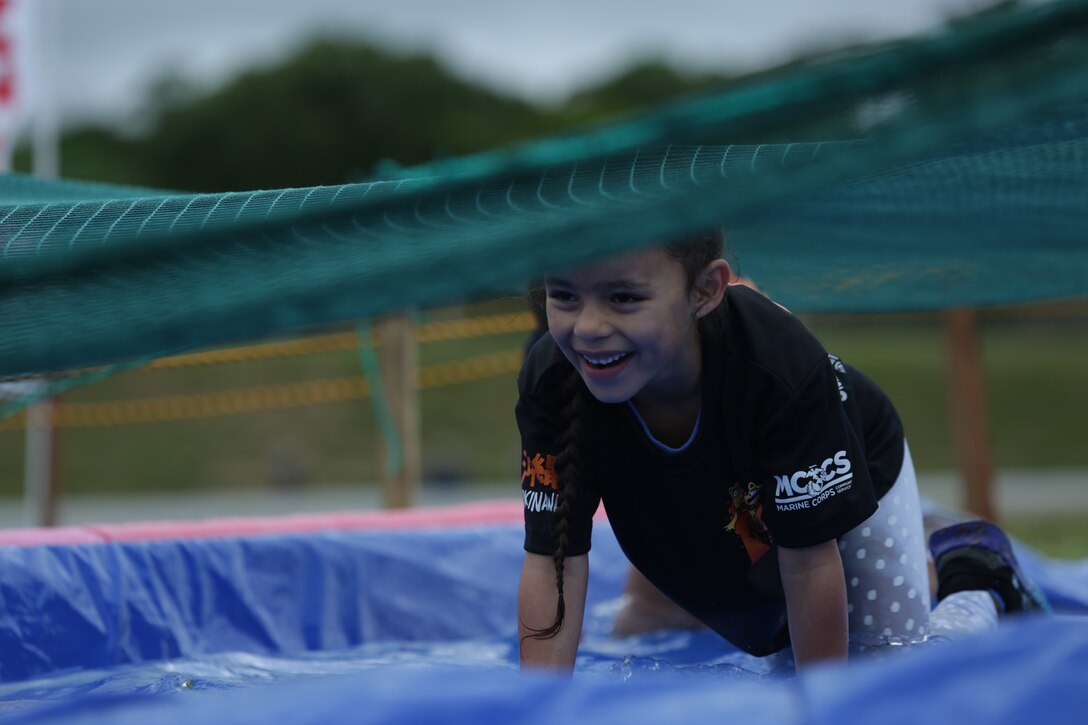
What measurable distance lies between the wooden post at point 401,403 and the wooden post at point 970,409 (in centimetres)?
240

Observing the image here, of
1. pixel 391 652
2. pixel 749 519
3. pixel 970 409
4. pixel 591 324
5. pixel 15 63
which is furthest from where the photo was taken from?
pixel 15 63

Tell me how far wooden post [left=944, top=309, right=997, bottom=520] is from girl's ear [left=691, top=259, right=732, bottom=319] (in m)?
3.73

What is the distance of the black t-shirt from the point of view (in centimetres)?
192

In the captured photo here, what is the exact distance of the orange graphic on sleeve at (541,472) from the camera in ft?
6.68

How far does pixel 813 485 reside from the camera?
75.4 inches

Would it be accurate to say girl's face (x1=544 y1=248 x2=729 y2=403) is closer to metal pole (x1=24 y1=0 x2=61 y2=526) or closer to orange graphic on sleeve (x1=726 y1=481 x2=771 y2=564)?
orange graphic on sleeve (x1=726 y1=481 x2=771 y2=564)

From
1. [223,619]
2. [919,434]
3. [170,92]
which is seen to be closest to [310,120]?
[170,92]

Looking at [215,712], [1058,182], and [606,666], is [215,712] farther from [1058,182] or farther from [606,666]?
[1058,182]

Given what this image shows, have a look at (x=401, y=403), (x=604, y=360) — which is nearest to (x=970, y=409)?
(x=401, y=403)

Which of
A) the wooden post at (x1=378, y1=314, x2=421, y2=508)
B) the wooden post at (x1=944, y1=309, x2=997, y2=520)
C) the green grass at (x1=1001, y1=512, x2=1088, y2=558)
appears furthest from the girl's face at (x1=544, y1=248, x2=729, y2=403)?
the wooden post at (x1=944, y1=309, x2=997, y2=520)

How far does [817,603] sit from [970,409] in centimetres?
372

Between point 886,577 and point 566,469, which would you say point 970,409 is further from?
point 566,469

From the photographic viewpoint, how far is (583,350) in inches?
70.6

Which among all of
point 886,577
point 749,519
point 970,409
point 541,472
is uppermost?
point 970,409
